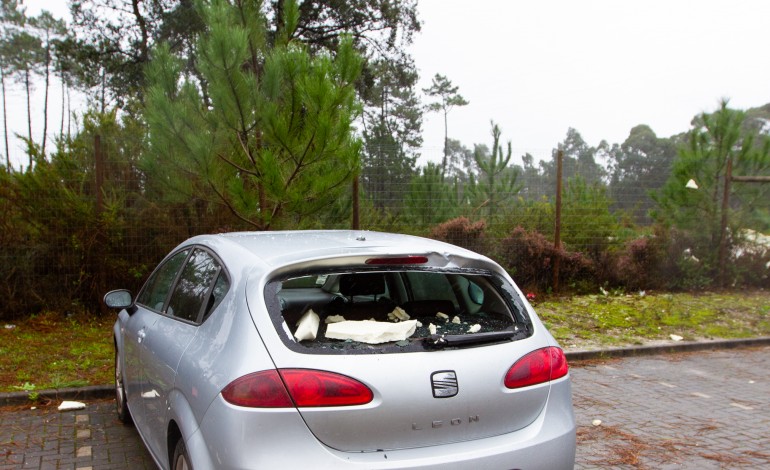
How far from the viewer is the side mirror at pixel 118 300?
13.4 ft

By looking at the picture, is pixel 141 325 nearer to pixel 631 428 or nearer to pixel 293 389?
pixel 293 389

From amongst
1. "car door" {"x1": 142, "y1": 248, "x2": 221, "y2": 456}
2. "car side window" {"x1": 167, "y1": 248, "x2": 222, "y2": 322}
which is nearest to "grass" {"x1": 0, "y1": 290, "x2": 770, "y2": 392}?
"car door" {"x1": 142, "y1": 248, "x2": 221, "y2": 456}

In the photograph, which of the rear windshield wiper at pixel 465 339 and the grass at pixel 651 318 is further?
the grass at pixel 651 318

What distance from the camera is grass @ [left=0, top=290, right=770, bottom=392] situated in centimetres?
588

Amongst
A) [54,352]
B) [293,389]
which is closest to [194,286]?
[293,389]

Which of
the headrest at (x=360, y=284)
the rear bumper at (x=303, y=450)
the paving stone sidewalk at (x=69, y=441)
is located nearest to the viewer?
the rear bumper at (x=303, y=450)

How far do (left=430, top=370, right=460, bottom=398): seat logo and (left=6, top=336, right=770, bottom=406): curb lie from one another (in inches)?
160

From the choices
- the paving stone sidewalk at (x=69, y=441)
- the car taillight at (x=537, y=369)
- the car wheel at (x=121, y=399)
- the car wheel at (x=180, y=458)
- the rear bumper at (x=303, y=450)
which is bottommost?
the paving stone sidewalk at (x=69, y=441)

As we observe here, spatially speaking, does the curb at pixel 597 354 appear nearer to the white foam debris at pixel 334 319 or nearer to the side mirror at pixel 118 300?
the side mirror at pixel 118 300

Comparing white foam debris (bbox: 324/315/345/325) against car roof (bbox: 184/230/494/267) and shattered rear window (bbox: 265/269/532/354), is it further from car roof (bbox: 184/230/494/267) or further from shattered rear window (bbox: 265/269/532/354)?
car roof (bbox: 184/230/494/267)

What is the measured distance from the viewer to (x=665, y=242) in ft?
35.9

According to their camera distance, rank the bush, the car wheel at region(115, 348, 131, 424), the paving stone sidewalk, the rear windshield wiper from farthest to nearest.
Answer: the bush < the car wheel at region(115, 348, 131, 424) < the paving stone sidewalk < the rear windshield wiper

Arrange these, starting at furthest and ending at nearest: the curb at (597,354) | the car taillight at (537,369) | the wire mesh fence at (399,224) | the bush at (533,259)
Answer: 1. the bush at (533,259)
2. the wire mesh fence at (399,224)
3. the curb at (597,354)
4. the car taillight at (537,369)

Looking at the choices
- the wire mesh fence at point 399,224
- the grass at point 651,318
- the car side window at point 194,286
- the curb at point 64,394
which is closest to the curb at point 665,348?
the grass at point 651,318
